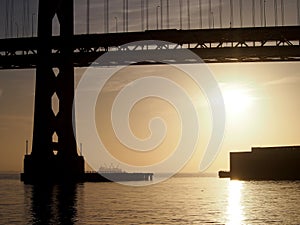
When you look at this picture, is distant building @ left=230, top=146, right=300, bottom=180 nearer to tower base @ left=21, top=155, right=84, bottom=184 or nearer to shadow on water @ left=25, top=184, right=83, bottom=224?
tower base @ left=21, top=155, right=84, bottom=184

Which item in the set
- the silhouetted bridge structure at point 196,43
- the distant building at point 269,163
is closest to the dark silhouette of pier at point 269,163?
the distant building at point 269,163

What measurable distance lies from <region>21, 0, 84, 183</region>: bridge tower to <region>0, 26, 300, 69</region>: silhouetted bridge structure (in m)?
1.25

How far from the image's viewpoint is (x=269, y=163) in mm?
106500

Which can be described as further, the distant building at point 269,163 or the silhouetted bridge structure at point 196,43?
the distant building at point 269,163

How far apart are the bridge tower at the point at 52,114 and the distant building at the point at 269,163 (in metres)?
44.1

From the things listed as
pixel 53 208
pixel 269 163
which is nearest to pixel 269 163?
pixel 269 163

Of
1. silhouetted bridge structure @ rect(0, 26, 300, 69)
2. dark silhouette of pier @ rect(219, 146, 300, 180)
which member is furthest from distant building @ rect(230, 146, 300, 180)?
silhouetted bridge structure @ rect(0, 26, 300, 69)

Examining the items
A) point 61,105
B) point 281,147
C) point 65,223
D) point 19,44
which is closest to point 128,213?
point 65,223

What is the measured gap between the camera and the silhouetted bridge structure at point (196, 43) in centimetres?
6562

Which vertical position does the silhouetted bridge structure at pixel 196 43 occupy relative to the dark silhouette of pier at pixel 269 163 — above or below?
above

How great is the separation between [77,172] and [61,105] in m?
6.84

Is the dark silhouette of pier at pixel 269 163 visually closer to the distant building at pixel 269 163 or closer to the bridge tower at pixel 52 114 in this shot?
the distant building at pixel 269 163

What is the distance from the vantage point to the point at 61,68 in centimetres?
6781

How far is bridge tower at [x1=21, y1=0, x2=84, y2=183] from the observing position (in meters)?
62.8
